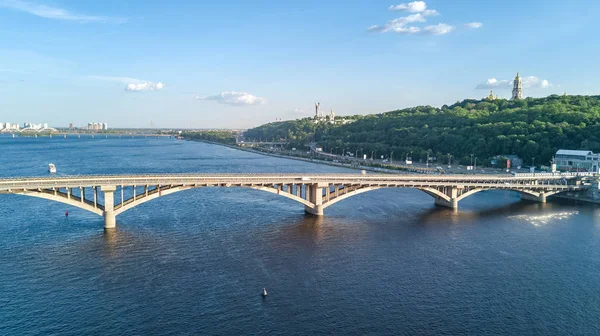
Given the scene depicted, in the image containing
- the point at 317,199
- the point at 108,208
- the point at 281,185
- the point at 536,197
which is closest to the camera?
the point at 108,208

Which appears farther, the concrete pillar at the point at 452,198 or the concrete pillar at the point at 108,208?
the concrete pillar at the point at 452,198

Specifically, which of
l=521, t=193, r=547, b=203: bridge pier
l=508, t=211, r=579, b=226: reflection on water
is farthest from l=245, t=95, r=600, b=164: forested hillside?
l=508, t=211, r=579, b=226: reflection on water

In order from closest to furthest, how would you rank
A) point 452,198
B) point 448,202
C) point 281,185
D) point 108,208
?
point 108,208 < point 281,185 < point 452,198 < point 448,202

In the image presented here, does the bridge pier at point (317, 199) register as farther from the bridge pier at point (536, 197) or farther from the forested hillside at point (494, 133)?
the forested hillside at point (494, 133)

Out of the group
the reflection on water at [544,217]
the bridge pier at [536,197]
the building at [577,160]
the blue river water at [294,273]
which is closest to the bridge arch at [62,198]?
the blue river water at [294,273]

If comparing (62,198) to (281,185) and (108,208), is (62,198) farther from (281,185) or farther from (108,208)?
(281,185)

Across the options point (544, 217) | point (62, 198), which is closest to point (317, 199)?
point (62, 198)

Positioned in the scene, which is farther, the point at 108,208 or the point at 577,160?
the point at 577,160

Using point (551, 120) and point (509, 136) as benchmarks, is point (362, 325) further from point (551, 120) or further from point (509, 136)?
point (551, 120)

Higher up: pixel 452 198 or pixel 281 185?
pixel 281 185
